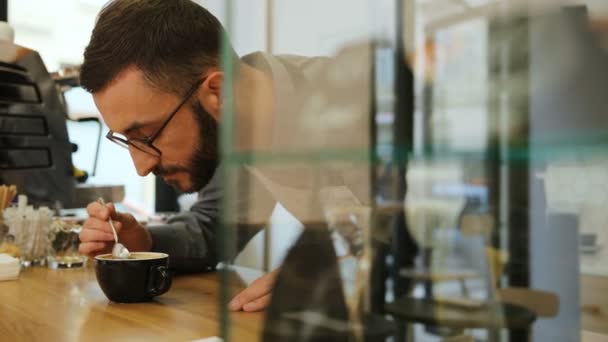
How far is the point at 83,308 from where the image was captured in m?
0.93

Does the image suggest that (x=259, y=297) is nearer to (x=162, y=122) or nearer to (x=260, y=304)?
(x=260, y=304)

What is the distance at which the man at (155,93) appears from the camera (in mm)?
1199

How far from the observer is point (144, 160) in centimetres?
129

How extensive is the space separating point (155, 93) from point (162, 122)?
2.4 inches

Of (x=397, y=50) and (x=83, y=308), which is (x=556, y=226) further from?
(x=83, y=308)

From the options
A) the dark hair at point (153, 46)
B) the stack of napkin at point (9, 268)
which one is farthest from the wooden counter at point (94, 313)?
the dark hair at point (153, 46)

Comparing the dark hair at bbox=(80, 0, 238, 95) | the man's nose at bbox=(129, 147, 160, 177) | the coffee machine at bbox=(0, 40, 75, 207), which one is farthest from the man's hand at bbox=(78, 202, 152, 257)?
the coffee machine at bbox=(0, 40, 75, 207)

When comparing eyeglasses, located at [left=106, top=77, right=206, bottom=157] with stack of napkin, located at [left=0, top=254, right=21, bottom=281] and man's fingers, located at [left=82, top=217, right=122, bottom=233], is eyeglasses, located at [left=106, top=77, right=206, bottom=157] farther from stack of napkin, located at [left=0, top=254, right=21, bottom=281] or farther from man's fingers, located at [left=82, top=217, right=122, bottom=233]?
stack of napkin, located at [left=0, top=254, right=21, bottom=281]

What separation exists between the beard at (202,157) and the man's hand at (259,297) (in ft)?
2.21

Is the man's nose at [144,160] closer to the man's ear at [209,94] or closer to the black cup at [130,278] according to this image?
the man's ear at [209,94]

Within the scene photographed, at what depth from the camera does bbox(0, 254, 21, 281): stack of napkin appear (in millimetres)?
1169

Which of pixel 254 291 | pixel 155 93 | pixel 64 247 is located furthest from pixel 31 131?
pixel 254 291

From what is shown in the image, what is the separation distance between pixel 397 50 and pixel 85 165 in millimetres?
3087

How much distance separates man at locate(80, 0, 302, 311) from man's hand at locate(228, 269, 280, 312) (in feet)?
2.35
